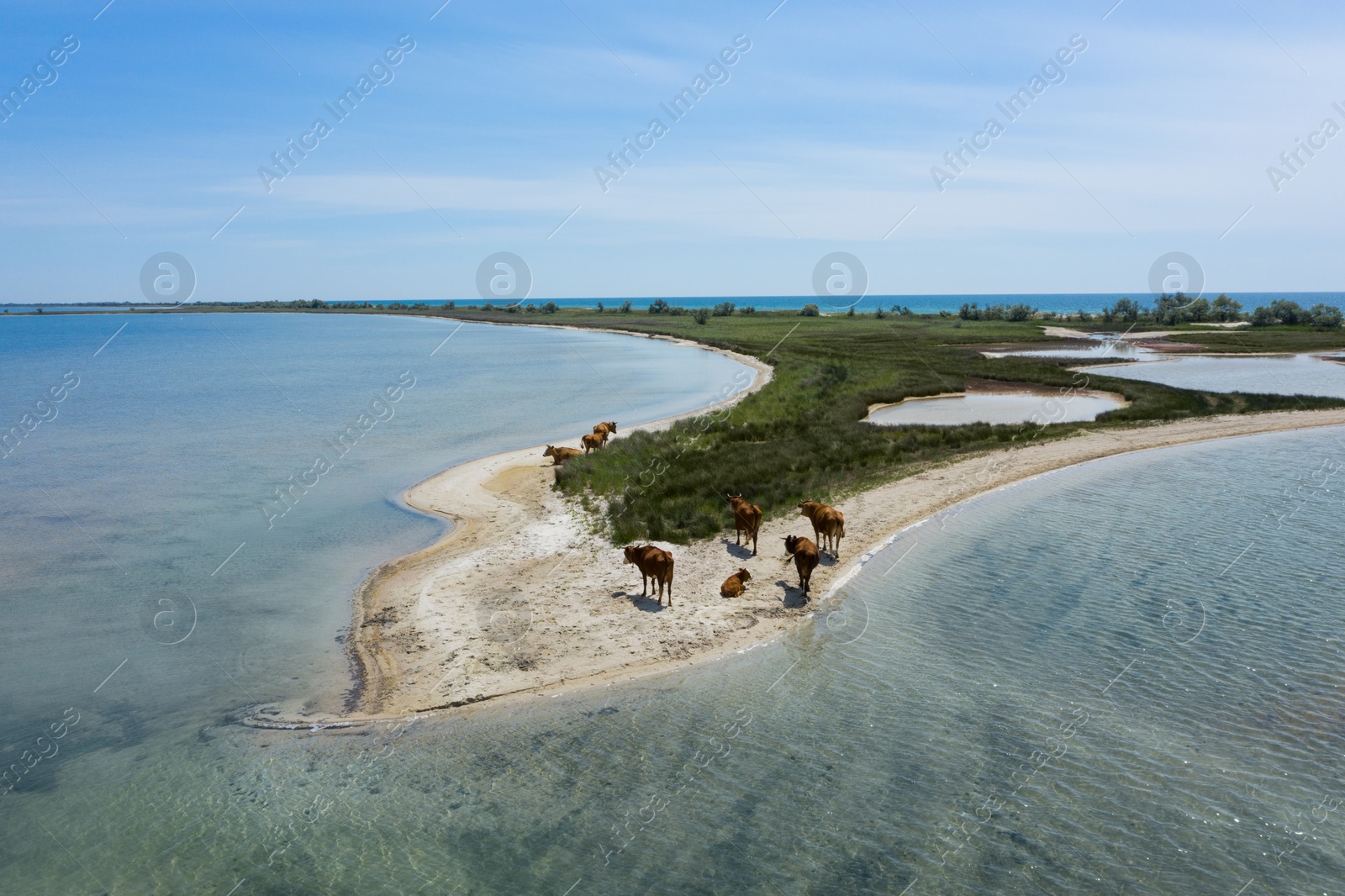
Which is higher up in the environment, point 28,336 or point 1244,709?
point 28,336

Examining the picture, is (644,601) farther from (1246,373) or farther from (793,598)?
(1246,373)

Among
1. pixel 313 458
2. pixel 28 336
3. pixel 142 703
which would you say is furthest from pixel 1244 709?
pixel 28 336

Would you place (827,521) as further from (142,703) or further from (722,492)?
(142,703)

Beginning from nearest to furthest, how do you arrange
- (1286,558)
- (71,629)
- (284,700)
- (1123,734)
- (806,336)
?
(1123,734) < (284,700) < (71,629) < (1286,558) < (806,336)

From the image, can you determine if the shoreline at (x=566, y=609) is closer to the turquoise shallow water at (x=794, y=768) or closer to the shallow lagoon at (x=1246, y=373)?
the turquoise shallow water at (x=794, y=768)

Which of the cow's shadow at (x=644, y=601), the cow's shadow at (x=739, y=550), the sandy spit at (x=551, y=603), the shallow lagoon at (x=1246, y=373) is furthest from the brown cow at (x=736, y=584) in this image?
the shallow lagoon at (x=1246, y=373)

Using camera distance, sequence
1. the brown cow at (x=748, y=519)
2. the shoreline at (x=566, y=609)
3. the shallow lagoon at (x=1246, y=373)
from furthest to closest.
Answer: the shallow lagoon at (x=1246, y=373) → the brown cow at (x=748, y=519) → the shoreline at (x=566, y=609)

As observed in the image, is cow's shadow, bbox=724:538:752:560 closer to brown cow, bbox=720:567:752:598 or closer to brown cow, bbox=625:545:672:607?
brown cow, bbox=720:567:752:598

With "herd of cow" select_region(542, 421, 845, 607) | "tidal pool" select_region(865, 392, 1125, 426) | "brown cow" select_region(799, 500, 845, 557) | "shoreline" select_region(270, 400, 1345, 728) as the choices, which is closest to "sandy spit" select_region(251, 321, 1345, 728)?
"shoreline" select_region(270, 400, 1345, 728)
